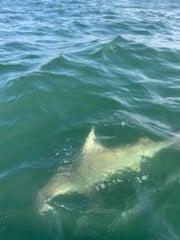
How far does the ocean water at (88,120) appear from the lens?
7398 mm

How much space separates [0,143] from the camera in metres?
9.78

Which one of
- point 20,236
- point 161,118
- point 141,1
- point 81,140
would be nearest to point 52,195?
point 20,236

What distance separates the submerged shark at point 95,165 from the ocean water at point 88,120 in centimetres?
12

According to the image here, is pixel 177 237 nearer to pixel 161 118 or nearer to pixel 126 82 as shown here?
pixel 161 118

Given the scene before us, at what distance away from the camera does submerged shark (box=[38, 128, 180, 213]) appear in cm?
798

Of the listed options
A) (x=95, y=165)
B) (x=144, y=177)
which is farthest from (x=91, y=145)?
(x=144, y=177)

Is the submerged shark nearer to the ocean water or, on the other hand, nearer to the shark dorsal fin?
the shark dorsal fin

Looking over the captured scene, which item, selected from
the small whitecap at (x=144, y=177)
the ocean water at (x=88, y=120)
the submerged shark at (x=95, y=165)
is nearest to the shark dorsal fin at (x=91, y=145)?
the submerged shark at (x=95, y=165)

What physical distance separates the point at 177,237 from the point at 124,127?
359 cm

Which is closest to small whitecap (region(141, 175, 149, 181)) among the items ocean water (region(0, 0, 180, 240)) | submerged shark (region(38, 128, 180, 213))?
ocean water (region(0, 0, 180, 240))

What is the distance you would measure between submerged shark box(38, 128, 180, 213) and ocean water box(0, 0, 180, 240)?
120 millimetres

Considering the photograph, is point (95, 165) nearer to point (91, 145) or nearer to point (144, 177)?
point (91, 145)

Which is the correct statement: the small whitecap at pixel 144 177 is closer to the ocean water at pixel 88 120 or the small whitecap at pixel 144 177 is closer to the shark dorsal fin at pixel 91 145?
the ocean water at pixel 88 120

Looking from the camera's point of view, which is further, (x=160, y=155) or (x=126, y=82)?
(x=126, y=82)
